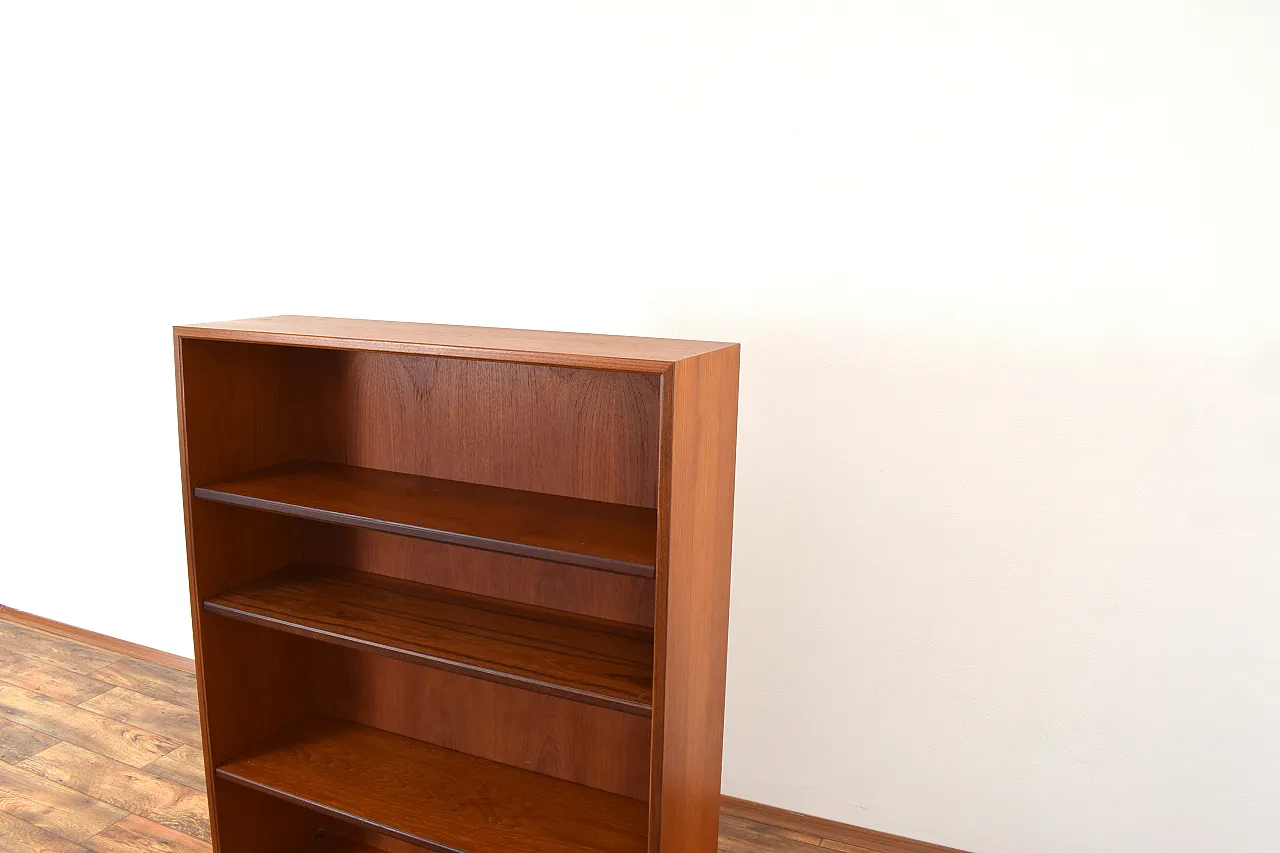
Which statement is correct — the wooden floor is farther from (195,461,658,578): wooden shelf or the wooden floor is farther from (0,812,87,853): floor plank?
(195,461,658,578): wooden shelf

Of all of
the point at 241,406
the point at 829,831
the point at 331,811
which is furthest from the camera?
the point at 829,831

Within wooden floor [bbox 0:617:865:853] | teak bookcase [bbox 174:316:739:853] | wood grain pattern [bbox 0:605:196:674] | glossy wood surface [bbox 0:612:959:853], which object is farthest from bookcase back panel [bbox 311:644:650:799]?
wood grain pattern [bbox 0:605:196:674]

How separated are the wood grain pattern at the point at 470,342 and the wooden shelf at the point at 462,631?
53 centimetres

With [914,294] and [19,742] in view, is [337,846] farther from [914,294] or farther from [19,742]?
[914,294]

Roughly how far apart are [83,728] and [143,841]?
0.66 meters

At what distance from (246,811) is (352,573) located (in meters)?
0.56

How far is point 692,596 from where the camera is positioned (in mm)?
1551

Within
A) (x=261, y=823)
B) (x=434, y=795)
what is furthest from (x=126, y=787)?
(x=434, y=795)

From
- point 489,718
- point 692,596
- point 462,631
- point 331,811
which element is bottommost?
point 331,811

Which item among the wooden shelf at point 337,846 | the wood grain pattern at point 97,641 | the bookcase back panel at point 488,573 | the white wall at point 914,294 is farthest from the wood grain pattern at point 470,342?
the wood grain pattern at point 97,641

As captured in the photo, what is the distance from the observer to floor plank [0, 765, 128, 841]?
2.21m

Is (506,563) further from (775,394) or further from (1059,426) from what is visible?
(1059,426)

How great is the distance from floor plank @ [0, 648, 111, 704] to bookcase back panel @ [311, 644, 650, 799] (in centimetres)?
123

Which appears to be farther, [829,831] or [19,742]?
[19,742]
